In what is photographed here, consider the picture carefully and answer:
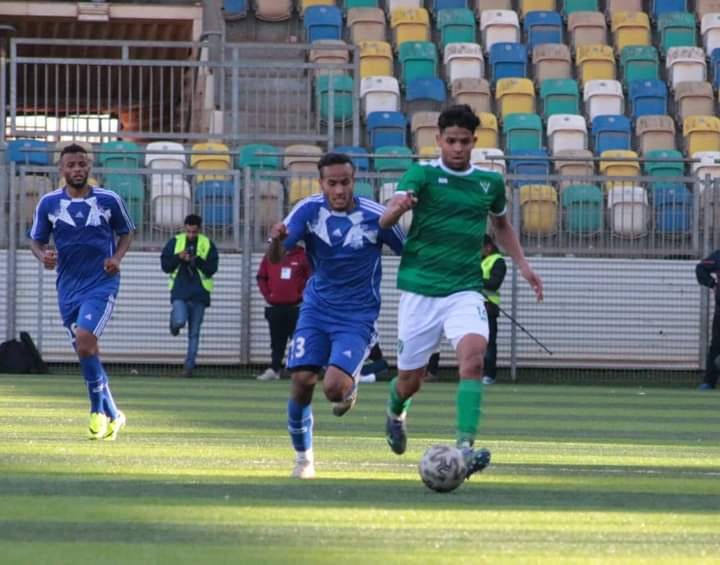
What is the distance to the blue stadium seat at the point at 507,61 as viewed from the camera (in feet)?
94.7

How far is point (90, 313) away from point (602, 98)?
653 inches

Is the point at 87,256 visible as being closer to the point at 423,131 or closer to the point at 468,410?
the point at 468,410

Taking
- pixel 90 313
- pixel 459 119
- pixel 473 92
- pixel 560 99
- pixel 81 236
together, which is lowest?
pixel 90 313

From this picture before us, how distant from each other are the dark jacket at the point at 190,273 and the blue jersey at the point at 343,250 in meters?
12.4

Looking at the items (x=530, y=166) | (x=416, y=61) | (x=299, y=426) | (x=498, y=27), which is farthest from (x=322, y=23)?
(x=299, y=426)

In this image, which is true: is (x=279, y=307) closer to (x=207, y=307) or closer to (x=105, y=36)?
(x=207, y=307)

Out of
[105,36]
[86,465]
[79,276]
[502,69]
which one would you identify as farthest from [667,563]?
[105,36]

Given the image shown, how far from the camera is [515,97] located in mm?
28094

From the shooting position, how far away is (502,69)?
94.8 ft

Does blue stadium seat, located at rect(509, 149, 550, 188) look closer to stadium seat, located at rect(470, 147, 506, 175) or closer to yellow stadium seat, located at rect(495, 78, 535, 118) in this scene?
stadium seat, located at rect(470, 147, 506, 175)

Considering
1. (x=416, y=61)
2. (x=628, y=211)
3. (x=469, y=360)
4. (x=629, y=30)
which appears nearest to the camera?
(x=469, y=360)

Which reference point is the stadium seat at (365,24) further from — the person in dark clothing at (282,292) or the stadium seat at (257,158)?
the person in dark clothing at (282,292)

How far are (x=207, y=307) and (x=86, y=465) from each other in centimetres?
1273

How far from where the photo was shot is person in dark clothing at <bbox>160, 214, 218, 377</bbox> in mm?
22703
